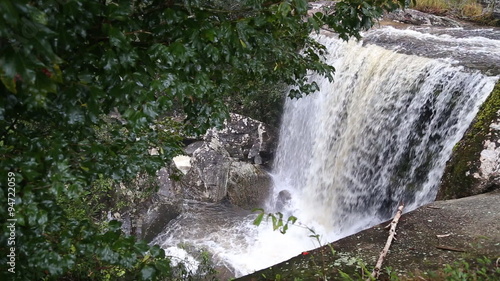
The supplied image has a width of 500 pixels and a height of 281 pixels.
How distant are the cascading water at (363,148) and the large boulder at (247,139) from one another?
0.83m

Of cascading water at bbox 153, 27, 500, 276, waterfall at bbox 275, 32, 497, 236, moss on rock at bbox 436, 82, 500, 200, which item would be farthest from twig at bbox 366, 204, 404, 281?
cascading water at bbox 153, 27, 500, 276

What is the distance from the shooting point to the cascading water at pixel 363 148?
6.27 metres

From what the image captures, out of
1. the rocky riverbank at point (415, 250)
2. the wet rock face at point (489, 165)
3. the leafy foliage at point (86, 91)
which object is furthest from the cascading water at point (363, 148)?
the leafy foliage at point (86, 91)

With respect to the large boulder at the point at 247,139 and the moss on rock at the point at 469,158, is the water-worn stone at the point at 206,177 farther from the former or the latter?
the moss on rock at the point at 469,158

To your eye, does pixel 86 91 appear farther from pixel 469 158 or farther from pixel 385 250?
pixel 469 158

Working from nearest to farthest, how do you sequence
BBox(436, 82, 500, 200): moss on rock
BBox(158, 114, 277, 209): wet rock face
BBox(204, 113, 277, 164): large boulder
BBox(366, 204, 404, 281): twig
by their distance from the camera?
BBox(366, 204, 404, 281): twig → BBox(436, 82, 500, 200): moss on rock → BBox(158, 114, 277, 209): wet rock face → BBox(204, 113, 277, 164): large boulder

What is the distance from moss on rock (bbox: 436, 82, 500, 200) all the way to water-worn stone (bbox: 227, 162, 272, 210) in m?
4.95

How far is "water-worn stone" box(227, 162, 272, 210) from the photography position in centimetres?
934

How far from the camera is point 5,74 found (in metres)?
1.16

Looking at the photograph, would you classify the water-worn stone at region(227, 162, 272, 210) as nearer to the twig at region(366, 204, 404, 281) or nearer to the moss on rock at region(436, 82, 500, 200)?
the moss on rock at region(436, 82, 500, 200)

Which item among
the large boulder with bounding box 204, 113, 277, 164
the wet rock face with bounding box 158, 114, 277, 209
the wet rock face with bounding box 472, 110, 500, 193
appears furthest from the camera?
the large boulder with bounding box 204, 113, 277, 164

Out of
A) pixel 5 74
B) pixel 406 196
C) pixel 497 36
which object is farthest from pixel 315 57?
pixel 497 36

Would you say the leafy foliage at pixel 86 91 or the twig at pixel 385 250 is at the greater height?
the leafy foliage at pixel 86 91

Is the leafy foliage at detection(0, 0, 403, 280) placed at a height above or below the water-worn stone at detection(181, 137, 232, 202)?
above
